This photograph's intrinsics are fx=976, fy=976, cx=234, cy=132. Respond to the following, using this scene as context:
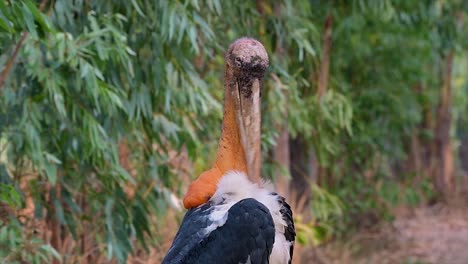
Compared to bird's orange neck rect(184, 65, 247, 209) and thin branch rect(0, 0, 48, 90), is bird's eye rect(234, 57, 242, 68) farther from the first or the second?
thin branch rect(0, 0, 48, 90)

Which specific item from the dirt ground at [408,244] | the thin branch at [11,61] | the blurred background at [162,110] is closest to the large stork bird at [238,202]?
the blurred background at [162,110]

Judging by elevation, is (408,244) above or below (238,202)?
below

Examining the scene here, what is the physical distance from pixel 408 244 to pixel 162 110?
5325 mm

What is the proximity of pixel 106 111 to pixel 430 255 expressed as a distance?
19.6 feet

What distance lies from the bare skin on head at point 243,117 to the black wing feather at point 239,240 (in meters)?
0.48

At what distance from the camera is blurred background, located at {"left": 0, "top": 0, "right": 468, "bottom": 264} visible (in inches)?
217

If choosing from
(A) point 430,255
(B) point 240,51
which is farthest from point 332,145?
(B) point 240,51

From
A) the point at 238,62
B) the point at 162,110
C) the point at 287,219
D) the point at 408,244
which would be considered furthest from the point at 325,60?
the point at 287,219

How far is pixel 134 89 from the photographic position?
6.01 metres

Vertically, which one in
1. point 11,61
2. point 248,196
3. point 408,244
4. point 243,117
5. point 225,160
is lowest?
point 408,244

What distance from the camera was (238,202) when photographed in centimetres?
405

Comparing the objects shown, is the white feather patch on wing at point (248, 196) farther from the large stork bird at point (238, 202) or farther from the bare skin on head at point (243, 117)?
the bare skin on head at point (243, 117)

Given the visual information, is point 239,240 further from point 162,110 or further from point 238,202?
point 162,110

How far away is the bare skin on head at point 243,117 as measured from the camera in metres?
4.53
